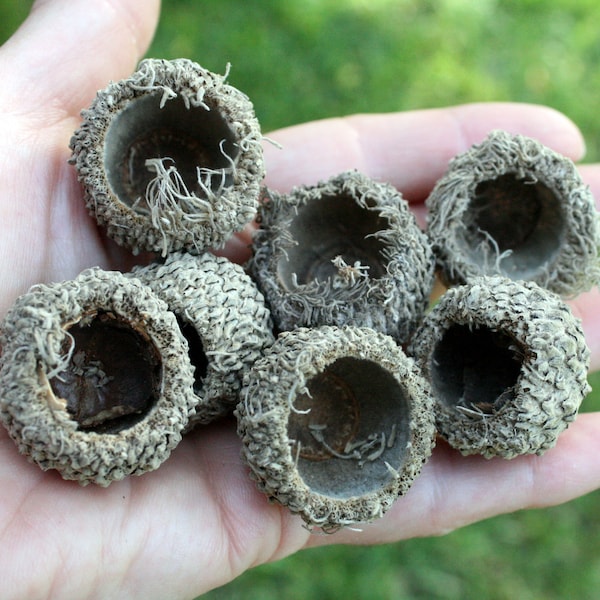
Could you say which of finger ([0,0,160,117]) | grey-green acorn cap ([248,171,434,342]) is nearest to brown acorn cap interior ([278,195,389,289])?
grey-green acorn cap ([248,171,434,342])

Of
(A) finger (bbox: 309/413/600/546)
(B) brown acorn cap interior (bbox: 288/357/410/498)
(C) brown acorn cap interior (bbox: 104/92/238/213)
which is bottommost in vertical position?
(A) finger (bbox: 309/413/600/546)

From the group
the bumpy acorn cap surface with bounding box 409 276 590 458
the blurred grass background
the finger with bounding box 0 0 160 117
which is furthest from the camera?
the blurred grass background

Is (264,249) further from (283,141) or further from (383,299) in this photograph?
(283,141)

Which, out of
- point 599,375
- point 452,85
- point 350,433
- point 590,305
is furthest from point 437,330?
→ point 452,85

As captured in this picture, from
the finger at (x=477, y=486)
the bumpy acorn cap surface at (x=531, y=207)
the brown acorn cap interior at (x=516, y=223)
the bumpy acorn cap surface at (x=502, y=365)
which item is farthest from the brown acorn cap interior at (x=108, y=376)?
the brown acorn cap interior at (x=516, y=223)

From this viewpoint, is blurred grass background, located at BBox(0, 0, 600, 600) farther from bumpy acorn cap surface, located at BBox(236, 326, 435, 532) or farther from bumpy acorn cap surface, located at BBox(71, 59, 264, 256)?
bumpy acorn cap surface, located at BBox(71, 59, 264, 256)

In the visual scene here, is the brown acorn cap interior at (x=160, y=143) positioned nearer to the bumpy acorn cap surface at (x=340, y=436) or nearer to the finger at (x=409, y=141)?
the finger at (x=409, y=141)

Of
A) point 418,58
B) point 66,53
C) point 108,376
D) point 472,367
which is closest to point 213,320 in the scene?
point 108,376
